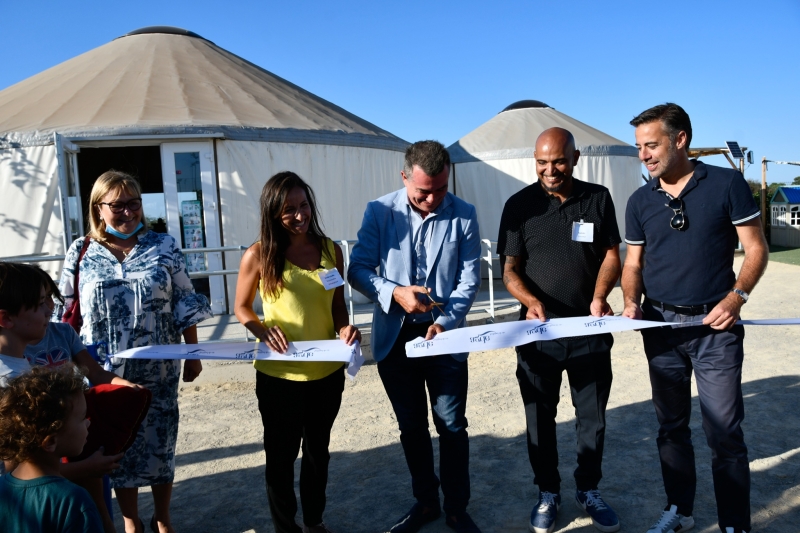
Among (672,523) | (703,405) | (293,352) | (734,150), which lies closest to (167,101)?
(293,352)

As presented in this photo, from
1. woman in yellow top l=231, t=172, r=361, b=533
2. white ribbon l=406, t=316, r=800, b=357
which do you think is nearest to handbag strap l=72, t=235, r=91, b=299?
woman in yellow top l=231, t=172, r=361, b=533

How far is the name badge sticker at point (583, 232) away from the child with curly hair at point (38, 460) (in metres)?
2.24

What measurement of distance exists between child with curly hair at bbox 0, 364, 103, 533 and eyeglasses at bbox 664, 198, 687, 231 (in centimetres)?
251

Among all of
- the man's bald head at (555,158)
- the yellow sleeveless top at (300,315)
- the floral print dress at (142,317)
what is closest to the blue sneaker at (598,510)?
the yellow sleeveless top at (300,315)

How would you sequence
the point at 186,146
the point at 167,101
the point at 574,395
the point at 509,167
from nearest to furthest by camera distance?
the point at 574,395, the point at 186,146, the point at 167,101, the point at 509,167

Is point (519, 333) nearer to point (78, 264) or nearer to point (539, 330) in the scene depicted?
point (539, 330)

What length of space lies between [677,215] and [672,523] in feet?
4.77

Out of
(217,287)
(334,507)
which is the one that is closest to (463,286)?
(334,507)

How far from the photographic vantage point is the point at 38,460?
165cm

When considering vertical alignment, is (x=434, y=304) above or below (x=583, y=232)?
below

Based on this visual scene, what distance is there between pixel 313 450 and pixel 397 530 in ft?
1.91

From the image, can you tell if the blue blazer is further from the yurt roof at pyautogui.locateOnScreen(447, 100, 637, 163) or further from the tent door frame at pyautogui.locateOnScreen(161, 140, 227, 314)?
the yurt roof at pyautogui.locateOnScreen(447, 100, 637, 163)

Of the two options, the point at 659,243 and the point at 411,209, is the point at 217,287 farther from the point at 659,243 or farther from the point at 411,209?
the point at 659,243

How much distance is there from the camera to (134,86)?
29.7 ft
